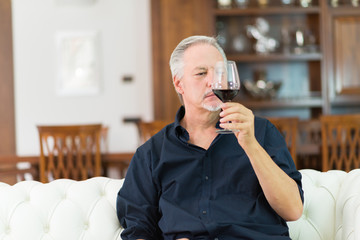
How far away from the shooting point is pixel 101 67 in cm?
562

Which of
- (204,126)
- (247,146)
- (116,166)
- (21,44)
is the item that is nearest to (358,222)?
(247,146)

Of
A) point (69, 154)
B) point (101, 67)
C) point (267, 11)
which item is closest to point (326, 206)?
point (69, 154)

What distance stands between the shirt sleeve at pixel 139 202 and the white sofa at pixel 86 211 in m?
0.11

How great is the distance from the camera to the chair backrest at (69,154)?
3604mm

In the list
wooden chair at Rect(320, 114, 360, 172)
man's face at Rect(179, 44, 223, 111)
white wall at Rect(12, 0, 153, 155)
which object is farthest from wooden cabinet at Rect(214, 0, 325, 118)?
man's face at Rect(179, 44, 223, 111)

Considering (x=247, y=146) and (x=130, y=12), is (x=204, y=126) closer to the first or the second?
(x=247, y=146)

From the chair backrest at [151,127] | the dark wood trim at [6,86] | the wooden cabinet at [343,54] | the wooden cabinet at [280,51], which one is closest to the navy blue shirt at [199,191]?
the chair backrest at [151,127]

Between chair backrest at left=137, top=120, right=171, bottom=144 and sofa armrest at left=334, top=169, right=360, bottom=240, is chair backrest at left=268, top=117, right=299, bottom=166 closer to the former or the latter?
chair backrest at left=137, top=120, right=171, bottom=144

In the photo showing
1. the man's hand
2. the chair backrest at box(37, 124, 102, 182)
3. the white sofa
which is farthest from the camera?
the chair backrest at box(37, 124, 102, 182)

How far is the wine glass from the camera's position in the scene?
1.51 m

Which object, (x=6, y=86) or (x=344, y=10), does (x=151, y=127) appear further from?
(x=344, y=10)

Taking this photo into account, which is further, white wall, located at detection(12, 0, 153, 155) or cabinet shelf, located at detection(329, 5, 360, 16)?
white wall, located at detection(12, 0, 153, 155)

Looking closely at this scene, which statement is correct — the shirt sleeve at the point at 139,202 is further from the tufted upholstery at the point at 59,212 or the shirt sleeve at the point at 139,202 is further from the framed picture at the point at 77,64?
the framed picture at the point at 77,64

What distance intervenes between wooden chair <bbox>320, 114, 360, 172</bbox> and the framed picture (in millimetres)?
2750
